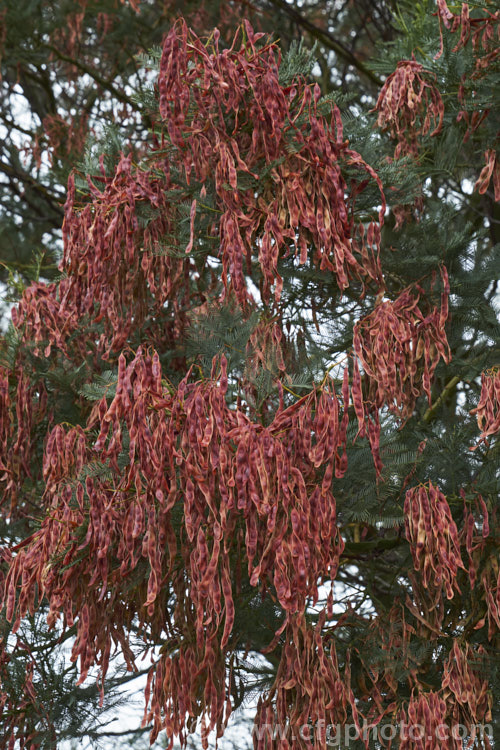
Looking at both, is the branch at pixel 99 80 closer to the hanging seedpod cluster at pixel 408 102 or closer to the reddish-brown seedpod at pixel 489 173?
the hanging seedpod cluster at pixel 408 102

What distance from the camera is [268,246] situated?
305 cm

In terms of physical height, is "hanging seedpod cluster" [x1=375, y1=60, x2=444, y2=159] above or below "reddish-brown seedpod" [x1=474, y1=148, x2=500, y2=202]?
above

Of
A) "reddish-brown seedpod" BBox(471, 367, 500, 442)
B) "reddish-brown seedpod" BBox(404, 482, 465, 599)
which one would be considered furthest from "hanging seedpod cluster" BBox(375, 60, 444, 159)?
"reddish-brown seedpod" BBox(404, 482, 465, 599)

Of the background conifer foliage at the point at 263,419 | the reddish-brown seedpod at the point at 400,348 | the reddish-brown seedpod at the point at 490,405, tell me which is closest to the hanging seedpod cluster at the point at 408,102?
the background conifer foliage at the point at 263,419

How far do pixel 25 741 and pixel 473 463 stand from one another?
1.90m

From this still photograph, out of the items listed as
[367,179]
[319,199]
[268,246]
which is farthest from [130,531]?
[367,179]

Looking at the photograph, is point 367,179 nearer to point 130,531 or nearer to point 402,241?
point 402,241

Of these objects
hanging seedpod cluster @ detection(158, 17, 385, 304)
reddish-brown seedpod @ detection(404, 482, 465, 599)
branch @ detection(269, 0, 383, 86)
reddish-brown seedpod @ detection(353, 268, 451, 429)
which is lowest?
reddish-brown seedpod @ detection(404, 482, 465, 599)

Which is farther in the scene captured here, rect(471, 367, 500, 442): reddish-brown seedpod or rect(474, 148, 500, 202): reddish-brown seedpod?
rect(474, 148, 500, 202): reddish-brown seedpod

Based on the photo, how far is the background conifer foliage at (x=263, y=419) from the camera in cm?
Result: 271

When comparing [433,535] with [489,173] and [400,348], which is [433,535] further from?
[489,173]

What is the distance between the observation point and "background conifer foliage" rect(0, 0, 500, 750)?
2711 millimetres

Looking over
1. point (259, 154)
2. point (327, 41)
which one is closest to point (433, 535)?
point (259, 154)

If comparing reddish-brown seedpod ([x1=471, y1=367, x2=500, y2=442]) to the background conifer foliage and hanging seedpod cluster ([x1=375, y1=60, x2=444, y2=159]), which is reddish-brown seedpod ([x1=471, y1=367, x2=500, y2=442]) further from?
hanging seedpod cluster ([x1=375, y1=60, x2=444, y2=159])
